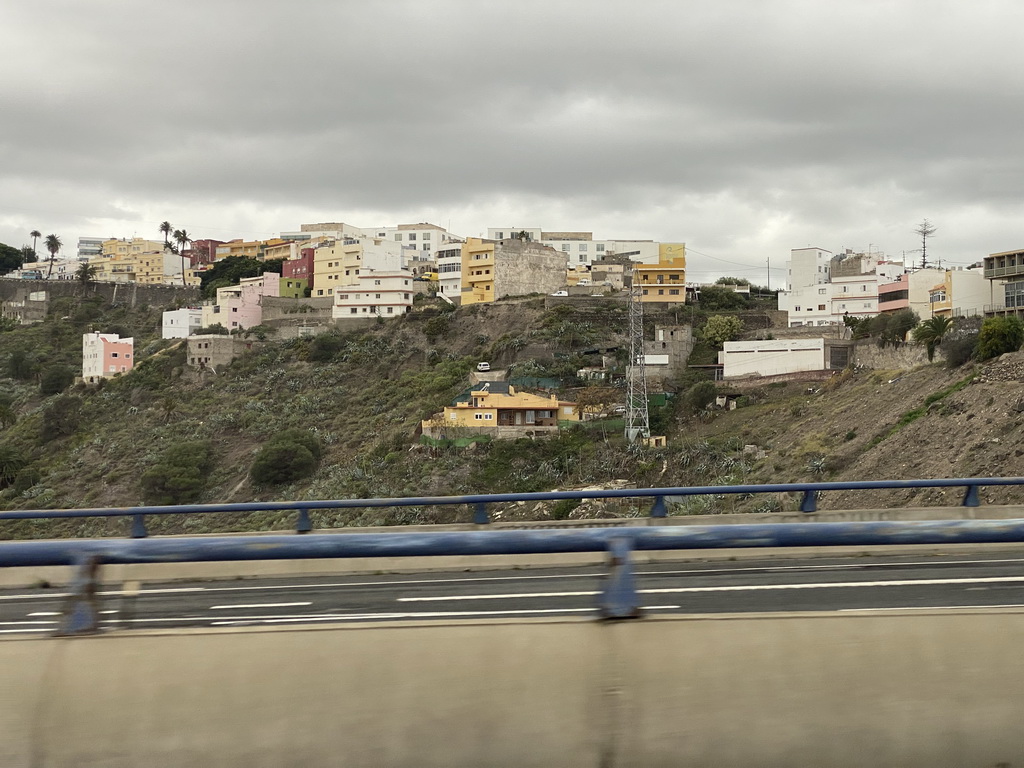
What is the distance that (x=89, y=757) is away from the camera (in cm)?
439

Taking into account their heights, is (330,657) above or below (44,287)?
below

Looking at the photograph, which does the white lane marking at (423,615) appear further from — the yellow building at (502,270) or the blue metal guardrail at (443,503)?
the yellow building at (502,270)

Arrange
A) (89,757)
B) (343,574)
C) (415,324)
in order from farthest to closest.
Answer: (415,324) → (343,574) → (89,757)

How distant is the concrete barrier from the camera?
438 cm

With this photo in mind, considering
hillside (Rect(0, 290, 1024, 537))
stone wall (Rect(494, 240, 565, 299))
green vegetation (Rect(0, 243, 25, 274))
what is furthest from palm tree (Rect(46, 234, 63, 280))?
stone wall (Rect(494, 240, 565, 299))

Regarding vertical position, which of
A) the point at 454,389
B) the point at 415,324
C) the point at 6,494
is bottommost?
the point at 6,494

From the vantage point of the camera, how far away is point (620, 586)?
480 cm

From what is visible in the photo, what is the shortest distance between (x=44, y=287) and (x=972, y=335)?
392 feet

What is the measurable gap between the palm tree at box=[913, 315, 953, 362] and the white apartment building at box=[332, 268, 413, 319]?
173 feet

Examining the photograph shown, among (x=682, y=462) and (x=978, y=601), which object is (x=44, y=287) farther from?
(x=978, y=601)

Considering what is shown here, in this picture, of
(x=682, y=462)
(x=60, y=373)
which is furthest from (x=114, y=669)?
(x=60, y=373)

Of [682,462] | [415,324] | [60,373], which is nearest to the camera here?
[682,462]

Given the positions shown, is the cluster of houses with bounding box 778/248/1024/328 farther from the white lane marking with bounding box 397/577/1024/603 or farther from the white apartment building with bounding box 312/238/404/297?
the white lane marking with bounding box 397/577/1024/603

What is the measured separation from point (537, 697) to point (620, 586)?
700 millimetres
